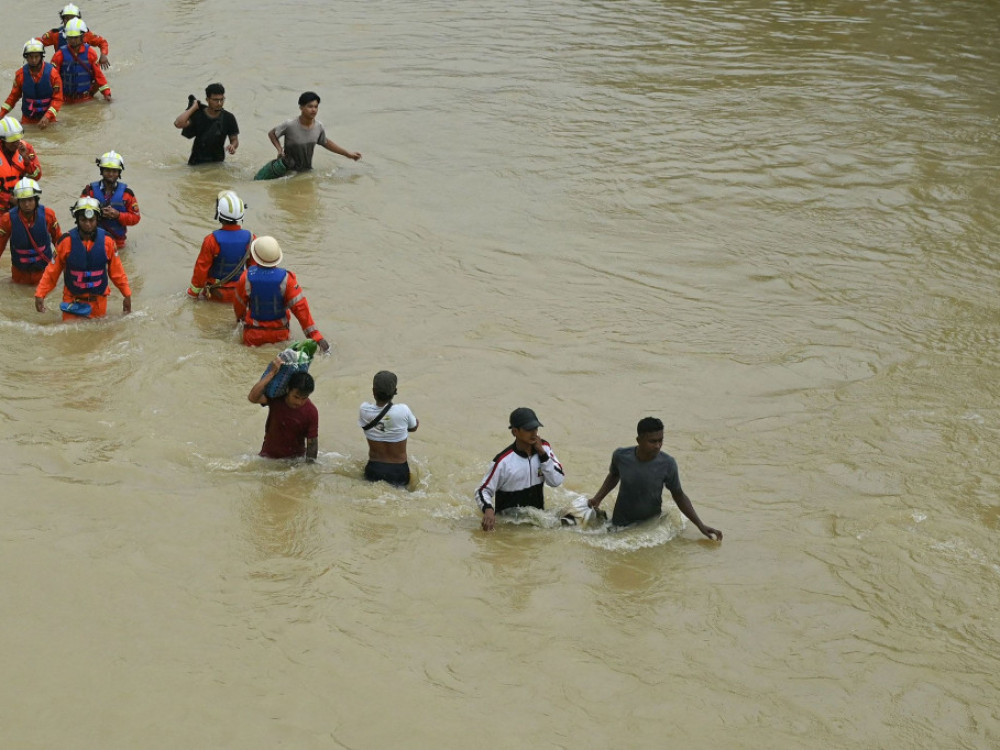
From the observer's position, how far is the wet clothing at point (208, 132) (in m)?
13.6

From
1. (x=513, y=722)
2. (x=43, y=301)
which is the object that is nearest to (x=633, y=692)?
(x=513, y=722)

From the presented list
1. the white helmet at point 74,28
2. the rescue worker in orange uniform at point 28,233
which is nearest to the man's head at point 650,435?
the rescue worker in orange uniform at point 28,233

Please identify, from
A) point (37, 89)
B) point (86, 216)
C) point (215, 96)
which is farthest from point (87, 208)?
point (37, 89)

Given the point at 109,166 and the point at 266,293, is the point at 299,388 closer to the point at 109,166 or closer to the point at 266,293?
the point at 266,293

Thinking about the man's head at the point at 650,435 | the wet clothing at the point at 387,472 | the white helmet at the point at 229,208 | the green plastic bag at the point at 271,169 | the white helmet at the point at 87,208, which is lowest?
the wet clothing at the point at 387,472

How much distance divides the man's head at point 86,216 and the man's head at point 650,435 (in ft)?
17.5

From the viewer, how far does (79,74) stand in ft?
53.3

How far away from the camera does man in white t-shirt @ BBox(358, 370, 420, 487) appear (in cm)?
741

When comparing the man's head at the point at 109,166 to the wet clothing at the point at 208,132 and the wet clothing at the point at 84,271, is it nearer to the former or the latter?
the wet clothing at the point at 84,271

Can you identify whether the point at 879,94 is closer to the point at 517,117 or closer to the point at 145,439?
the point at 517,117

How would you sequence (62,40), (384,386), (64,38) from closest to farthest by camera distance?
(384,386), (64,38), (62,40)

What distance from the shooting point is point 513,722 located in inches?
225

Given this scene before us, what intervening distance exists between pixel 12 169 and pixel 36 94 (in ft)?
13.7

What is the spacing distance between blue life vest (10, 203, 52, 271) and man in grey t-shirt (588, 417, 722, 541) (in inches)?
245
